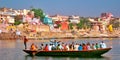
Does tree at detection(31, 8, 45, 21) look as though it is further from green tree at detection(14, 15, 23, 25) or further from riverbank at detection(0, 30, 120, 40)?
green tree at detection(14, 15, 23, 25)

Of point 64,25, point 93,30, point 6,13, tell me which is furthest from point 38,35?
point 93,30

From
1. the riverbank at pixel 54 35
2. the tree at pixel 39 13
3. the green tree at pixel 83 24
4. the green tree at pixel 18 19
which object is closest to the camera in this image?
the riverbank at pixel 54 35

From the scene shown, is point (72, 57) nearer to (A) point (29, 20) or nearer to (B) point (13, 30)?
(B) point (13, 30)

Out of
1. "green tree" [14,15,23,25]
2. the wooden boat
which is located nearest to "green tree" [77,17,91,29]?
"green tree" [14,15,23,25]

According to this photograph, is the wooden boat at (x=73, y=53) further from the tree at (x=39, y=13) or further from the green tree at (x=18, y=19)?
the tree at (x=39, y=13)

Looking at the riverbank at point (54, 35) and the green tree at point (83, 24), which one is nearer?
the riverbank at point (54, 35)

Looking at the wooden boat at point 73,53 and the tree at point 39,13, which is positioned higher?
the tree at point 39,13

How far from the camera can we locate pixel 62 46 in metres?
34.1

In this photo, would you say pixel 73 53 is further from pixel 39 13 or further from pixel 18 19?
pixel 39 13

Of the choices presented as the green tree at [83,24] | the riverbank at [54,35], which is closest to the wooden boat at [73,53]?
the riverbank at [54,35]

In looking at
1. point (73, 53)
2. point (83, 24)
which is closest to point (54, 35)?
point (83, 24)

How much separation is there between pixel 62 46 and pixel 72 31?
99005 millimetres

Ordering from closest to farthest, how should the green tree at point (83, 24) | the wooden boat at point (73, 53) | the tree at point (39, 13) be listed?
the wooden boat at point (73, 53) < the tree at point (39, 13) < the green tree at point (83, 24)

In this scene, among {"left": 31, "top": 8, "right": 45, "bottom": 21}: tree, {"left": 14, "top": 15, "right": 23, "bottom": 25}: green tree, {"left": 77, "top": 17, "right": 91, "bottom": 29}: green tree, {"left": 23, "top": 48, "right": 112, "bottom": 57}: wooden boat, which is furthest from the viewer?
{"left": 77, "top": 17, "right": 91, "bottom": 29}: green tree
